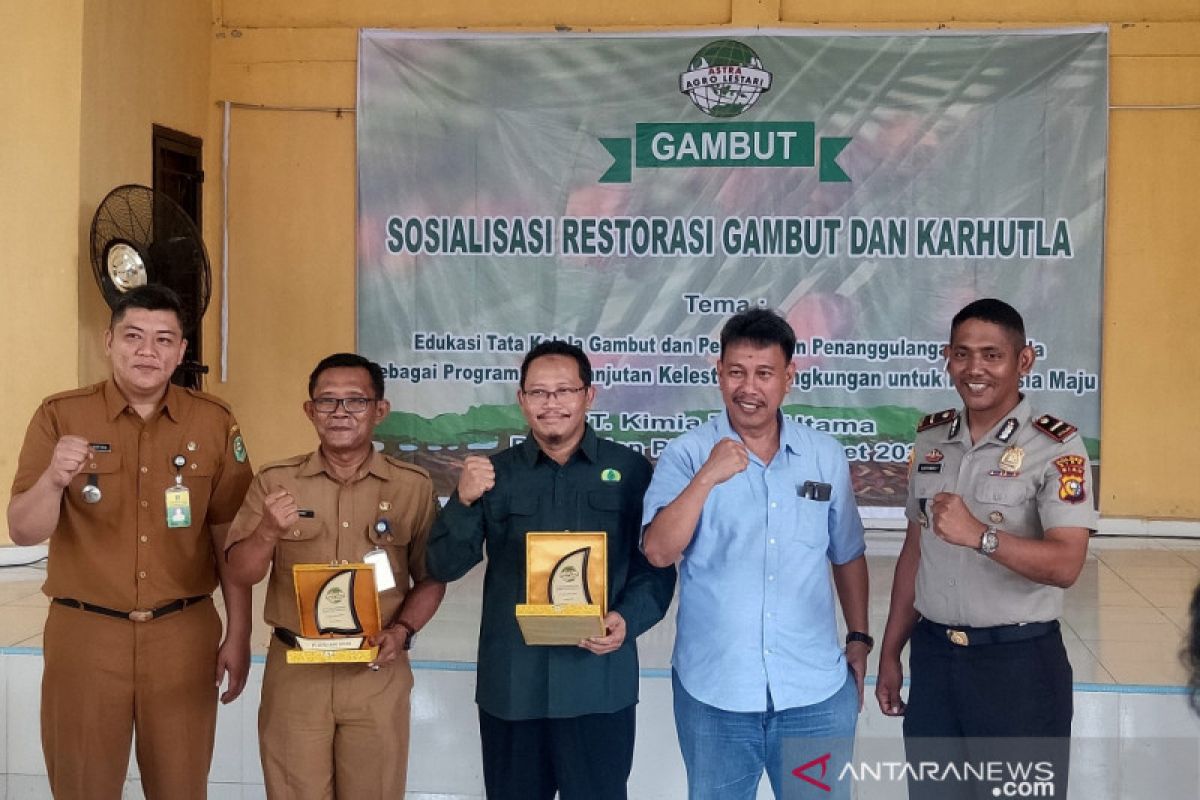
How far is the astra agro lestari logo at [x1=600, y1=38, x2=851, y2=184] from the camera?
696 centimetres

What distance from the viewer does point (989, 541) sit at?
2480 millimetres

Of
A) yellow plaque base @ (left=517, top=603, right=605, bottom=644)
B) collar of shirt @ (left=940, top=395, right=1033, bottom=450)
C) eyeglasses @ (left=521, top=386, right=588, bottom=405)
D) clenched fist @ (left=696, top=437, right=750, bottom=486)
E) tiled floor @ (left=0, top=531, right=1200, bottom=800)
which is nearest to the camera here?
clenched fist @ (left=696, top=437, right=750, bottom=486)

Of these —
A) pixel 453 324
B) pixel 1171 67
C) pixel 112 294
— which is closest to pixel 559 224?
pixel 453 324

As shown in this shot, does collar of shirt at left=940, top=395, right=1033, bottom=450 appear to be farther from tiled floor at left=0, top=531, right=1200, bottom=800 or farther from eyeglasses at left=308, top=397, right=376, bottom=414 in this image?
eyeglasses at left=308, top=397, right=376, bottom=414

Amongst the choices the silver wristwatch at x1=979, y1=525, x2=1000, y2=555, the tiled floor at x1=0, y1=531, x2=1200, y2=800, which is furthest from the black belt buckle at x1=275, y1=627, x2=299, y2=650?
the silver wristwatch at x1=979, y1=525, x2=1000, y2=555

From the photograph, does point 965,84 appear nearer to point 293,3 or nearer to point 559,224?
point 559,224

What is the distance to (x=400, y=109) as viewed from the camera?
7.19 m

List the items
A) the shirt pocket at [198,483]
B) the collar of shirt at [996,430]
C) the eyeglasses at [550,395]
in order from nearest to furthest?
the eyeglasses at [550,395] < the collar of shirt at [996,430] < the shirt pocket at [198,483]

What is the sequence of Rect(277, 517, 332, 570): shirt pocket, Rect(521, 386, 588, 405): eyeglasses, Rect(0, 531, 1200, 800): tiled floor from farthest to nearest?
Rect(0, 531, 1200, 800): tiled floor
Rect(277, 517, 332, 570): shirt pocket
Rect(521, 386, 588, 405): eyeglasses

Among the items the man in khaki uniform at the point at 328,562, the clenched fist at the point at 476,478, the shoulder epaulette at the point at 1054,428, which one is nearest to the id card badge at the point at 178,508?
the man in khaki uniform at the point at 328,562

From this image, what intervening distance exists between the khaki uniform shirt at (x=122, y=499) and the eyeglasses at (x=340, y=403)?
354 mm

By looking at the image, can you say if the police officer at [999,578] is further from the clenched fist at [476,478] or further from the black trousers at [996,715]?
the clenched fist at [476,478]

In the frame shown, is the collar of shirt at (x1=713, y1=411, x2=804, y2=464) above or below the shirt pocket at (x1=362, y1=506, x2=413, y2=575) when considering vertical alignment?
above

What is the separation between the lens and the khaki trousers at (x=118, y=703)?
2.80m
